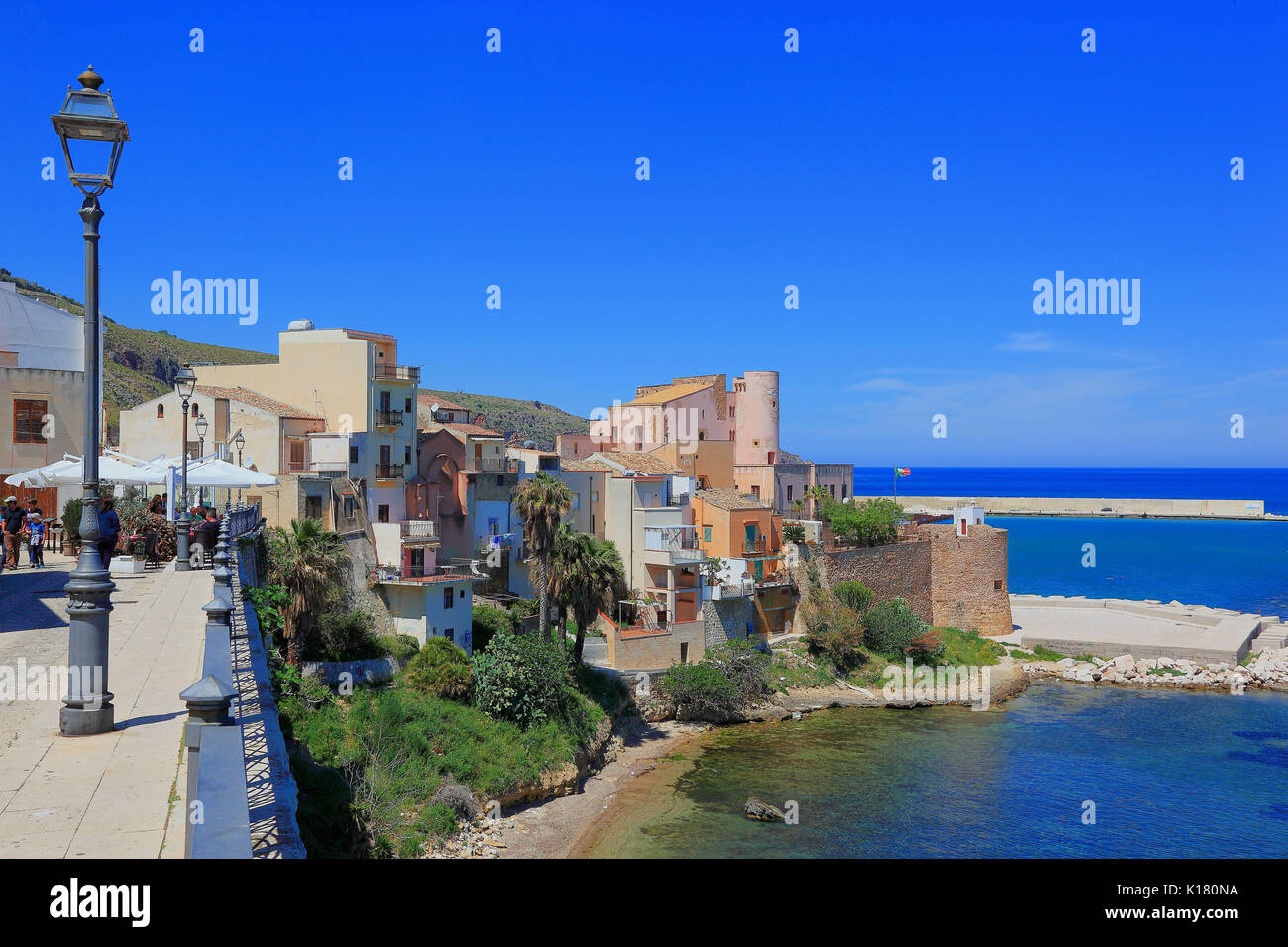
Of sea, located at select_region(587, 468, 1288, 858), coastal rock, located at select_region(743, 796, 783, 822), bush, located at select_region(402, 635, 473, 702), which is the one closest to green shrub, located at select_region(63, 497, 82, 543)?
bush, located at select_region(402, 635, 473, 702)

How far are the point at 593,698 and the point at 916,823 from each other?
13.4m

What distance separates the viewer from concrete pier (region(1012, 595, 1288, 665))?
54531mm

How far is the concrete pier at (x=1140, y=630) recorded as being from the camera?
179 ft

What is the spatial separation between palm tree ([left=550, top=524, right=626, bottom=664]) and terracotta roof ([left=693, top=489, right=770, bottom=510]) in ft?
34.7

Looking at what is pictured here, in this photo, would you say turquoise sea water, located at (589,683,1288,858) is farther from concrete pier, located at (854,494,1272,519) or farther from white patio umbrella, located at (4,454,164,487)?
concrete pier, located at (854,494,1272,519)

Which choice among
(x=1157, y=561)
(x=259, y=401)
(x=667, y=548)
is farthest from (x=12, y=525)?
(x=1157, y=561)

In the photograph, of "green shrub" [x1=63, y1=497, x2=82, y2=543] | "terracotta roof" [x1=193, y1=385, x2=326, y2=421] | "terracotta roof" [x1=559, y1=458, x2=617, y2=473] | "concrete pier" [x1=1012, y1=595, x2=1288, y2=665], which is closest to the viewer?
"green shrub" [x1=63, y1=497, x2=82, y2=543]

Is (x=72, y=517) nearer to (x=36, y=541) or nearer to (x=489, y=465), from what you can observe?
(x=36, y=541)

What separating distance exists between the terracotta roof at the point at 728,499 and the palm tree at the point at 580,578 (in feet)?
34.7

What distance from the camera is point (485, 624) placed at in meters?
39.6

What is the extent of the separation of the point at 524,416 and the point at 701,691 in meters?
109

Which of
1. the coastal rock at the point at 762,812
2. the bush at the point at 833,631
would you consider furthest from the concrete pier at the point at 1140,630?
the coastal rock at the point at 762,812
